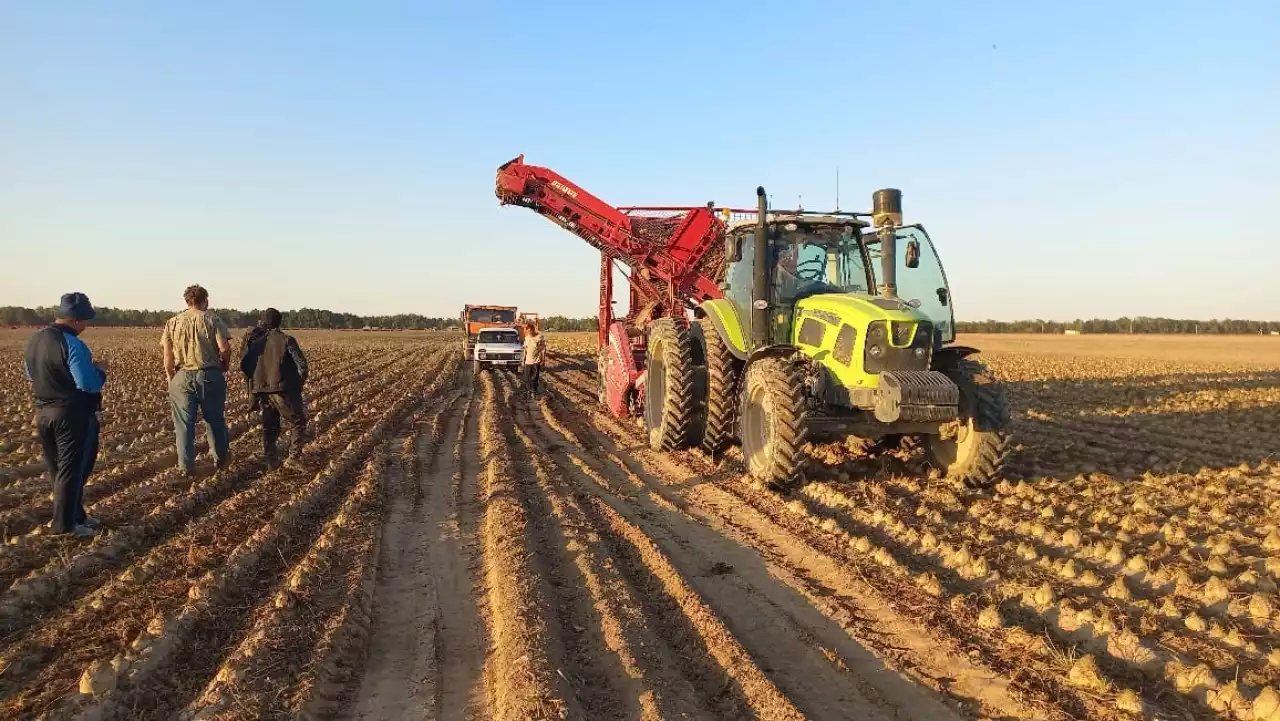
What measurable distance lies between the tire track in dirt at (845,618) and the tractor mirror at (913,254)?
2545mm

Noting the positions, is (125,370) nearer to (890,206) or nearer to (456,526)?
(456,526)

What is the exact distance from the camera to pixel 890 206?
6.57 metres

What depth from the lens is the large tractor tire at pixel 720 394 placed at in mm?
7312

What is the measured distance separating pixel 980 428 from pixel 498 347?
1491 centimetres

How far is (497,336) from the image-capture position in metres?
19.6

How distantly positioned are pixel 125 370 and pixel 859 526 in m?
20.4

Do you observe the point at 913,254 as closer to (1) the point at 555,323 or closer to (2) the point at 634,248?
(2) the point at 634,248

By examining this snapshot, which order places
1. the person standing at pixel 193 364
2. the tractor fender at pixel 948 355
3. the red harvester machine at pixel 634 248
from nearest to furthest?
the person standing at pixel 193 364
the tractor fender at pixel 948 355
the red harvester machine at pixel 634 248

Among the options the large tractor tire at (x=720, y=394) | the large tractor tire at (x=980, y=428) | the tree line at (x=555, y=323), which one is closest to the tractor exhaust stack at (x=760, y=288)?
the large tractor tire at (x=720, y=394)

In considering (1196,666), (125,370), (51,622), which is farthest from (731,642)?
(125,370)

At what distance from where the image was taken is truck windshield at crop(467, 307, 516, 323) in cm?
2334

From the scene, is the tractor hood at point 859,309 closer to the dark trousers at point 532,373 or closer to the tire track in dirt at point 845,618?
the tire track in dirt at point 845,618

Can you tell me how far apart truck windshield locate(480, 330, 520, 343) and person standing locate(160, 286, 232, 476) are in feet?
43.4

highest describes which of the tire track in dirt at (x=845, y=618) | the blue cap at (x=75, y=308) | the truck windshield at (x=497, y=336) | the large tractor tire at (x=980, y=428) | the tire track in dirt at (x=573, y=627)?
the blue cap at (x=75, y=308)
